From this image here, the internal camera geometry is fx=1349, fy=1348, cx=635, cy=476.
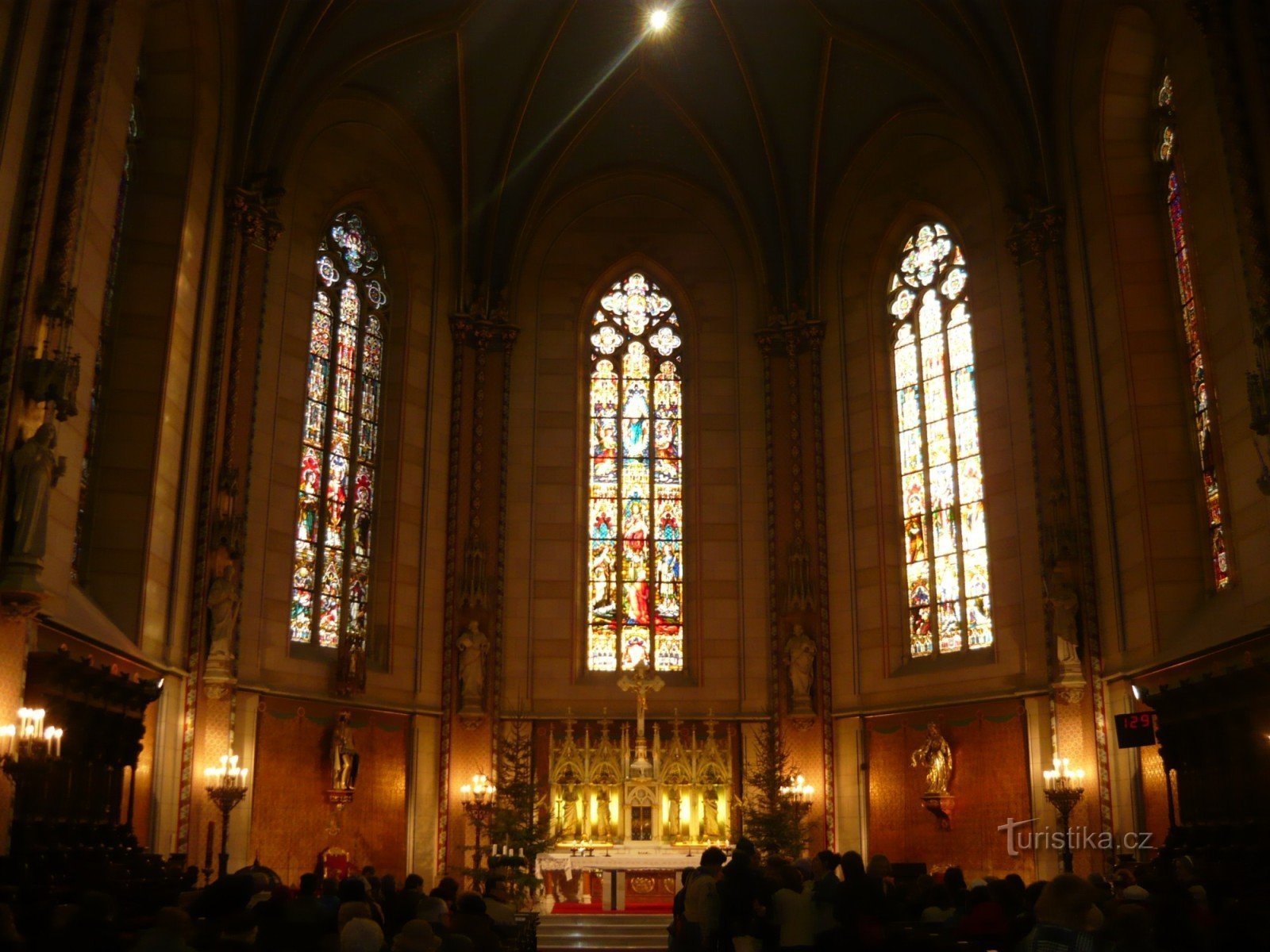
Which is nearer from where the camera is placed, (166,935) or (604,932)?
(166,935)

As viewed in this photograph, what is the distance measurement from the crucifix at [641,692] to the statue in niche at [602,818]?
3.04ft

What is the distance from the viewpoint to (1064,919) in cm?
611

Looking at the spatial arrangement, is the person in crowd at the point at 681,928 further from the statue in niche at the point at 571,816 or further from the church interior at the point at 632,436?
the statue in niche at the point at 571,816

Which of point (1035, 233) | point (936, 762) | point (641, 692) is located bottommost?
point (936, 762)

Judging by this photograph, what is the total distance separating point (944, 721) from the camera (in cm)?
2402

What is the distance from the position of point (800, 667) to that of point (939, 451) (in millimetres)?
4916

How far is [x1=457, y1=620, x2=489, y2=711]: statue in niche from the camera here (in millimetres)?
25367

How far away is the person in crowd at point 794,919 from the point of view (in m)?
10.1

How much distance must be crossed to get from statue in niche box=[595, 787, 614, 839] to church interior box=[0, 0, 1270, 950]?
0.40 m

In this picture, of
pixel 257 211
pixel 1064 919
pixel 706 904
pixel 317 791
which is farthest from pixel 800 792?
pixel 1064 919

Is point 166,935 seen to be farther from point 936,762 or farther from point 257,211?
point 936,762

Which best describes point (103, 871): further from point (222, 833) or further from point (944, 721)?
point (944, 721)

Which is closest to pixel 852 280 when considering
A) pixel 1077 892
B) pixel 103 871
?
pixel 103 871

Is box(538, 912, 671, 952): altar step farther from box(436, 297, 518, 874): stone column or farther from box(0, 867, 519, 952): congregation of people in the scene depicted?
box(0, 867, 519, 952): congregation of people
